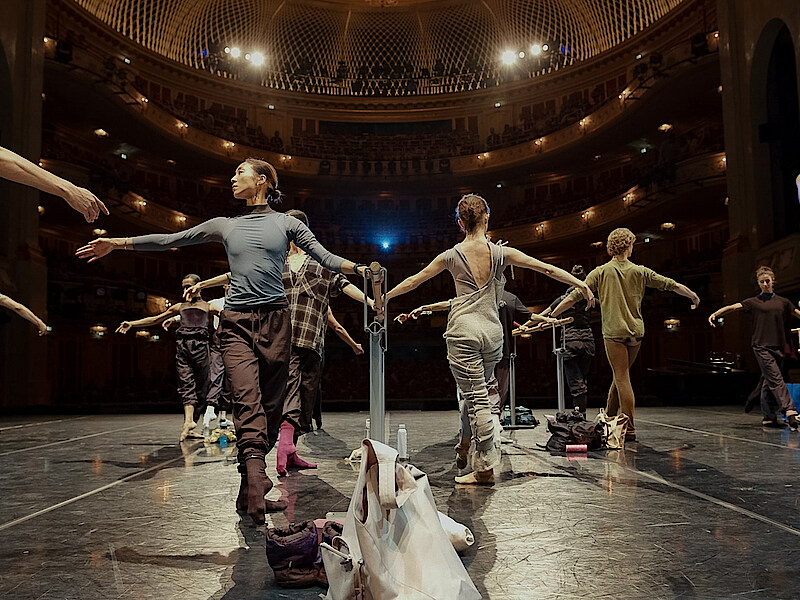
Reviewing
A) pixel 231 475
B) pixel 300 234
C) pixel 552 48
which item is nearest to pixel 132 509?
pixel 231 475

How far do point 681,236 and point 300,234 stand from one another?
2357 cm

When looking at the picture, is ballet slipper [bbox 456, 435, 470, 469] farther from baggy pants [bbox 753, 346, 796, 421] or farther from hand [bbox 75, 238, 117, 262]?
baggy pants [bbox 753, 346, 796, 421]

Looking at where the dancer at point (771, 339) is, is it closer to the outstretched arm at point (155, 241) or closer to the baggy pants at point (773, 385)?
the baggy pants at point (773, 385)

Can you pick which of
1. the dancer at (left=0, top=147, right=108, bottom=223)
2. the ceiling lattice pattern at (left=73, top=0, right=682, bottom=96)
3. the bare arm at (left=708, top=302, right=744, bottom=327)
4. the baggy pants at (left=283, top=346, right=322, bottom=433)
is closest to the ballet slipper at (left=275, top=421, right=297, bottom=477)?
the baggy pants at (left=283, top=346, right=322, bottom=433)

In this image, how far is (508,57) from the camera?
100 ft

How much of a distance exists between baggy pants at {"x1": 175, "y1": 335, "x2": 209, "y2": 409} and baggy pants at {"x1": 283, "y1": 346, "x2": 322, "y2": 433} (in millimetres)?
3012

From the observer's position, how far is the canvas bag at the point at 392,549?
2039 mm

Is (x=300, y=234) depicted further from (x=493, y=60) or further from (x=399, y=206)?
(x=493, y=60)

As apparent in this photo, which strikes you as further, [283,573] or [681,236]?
[681,236]

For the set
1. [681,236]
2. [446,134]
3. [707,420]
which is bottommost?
[707,420]

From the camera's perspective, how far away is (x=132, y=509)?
3.89m

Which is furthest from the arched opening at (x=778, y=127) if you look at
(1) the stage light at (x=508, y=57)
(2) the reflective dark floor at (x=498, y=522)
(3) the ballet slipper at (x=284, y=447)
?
(1) the stage light at (x=508, y=57)

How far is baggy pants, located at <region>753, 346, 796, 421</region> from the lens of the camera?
8398 mm

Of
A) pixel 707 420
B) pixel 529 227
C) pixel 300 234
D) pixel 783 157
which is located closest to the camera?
pixel 300 234
